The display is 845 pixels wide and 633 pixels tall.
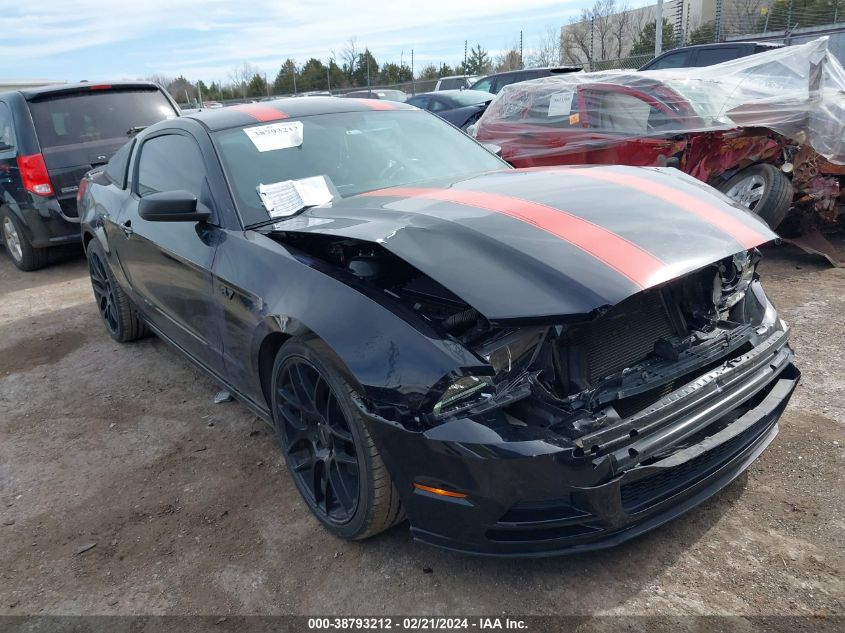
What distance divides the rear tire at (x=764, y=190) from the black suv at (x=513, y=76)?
6884 millimetres

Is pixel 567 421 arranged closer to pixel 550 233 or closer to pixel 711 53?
pixel 550 233

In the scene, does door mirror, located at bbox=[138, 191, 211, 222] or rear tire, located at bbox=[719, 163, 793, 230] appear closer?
door mirror, located at bbox=[138, 191, 211, 222]

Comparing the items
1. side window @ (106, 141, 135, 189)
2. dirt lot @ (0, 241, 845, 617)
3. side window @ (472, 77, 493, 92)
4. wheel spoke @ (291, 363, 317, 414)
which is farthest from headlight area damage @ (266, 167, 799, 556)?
side window @ (472, 77, 493, 92)

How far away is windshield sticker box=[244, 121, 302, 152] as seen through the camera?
10.4 ft

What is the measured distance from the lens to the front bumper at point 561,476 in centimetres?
187

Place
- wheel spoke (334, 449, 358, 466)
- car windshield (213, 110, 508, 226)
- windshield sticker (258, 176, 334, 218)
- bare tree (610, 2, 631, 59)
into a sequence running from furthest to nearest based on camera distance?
1. bare tree (610, 2, 631, 59)
2. car windshield (213, 110, 508, 226)
3. windshield sticker (258, 176, 334, 218)
4. wheel spoke (334, 449, 358, 466)

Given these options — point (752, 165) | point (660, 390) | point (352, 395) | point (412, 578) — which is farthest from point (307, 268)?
point (752, 165)

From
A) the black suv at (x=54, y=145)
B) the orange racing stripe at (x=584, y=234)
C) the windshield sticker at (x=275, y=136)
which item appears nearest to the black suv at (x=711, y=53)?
the black suv at (x=54, y=145)

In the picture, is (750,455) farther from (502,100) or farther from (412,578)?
(502,100)

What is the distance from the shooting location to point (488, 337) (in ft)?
6.97

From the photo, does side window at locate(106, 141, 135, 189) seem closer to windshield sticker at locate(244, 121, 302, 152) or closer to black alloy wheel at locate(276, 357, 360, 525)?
windshield sticker at locate(244, 121, 302, 152)

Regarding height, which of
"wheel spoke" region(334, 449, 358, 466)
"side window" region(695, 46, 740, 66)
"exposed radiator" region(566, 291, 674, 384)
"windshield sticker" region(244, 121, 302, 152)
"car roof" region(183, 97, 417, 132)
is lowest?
"wheel spoke" region(334, 449, 358, 466)

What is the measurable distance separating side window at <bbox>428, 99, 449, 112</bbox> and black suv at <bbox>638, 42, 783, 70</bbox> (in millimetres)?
3738

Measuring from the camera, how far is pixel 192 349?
3439 millimetres
